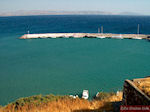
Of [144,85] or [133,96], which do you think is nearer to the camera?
[133,96]

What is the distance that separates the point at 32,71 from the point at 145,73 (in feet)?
46.3

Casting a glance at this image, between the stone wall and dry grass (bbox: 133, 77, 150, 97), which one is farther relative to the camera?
dry grass (bbox: 133, 77, 150, 97)

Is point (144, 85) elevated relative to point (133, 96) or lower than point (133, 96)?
elevated

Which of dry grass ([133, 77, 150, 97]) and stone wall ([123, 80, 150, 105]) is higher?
dry grass ([133, 77, 150, 97])

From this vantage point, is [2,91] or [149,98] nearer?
[149,98]

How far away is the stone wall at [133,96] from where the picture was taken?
414 cm

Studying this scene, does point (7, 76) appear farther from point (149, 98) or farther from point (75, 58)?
point (149, 98)

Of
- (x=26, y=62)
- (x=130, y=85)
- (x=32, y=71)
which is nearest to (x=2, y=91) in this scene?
(x=32, y=71)

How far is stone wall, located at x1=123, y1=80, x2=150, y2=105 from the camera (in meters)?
4.14

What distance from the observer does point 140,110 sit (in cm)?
387

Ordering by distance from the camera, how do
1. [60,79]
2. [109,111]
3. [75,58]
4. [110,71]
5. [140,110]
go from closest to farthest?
1. [140,110]
2. [109,111]
3. [60,79]
4. [110,71]
5. [75,58]

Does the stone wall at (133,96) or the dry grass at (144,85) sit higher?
the dry grass at (144,85)

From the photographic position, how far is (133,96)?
4.62 m

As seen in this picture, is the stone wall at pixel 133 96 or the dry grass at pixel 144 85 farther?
the dry grass at pixel 144 85
